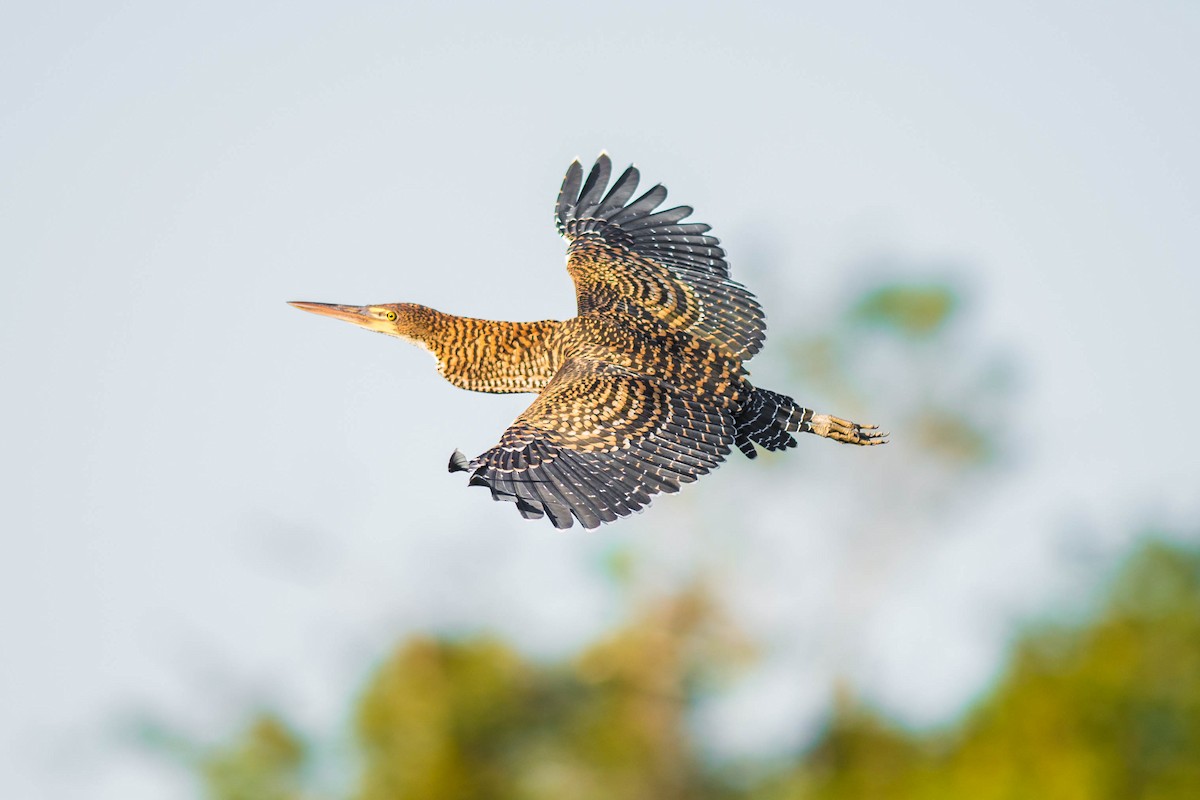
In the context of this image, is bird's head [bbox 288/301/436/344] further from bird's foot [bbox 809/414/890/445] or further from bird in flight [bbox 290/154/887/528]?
bird's foot [bbox 809/414/890/445]

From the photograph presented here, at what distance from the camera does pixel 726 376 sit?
50.6 ft

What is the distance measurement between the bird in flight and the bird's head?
0.5 inches

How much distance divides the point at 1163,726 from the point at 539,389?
23.4 meters

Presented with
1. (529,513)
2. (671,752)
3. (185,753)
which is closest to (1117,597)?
(671,752)

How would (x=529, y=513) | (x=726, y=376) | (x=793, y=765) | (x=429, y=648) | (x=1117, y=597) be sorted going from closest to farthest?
1. (x=529, y=513)
2. (x=726, y=376)
3. (x=429, y=648)
4. (x=793, y=765)
5. (x=1117, y=597)

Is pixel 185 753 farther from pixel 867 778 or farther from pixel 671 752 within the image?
pixel 867 778

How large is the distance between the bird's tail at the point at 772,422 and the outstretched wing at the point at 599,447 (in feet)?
0.84

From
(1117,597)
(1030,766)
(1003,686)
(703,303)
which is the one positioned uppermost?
(1117,597)

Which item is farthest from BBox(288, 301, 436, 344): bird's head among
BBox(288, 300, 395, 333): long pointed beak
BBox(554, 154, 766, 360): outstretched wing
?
BBox(554, 154, 766, 360): outstretched wing

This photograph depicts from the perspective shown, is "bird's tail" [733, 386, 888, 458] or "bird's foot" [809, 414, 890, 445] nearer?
"bird's tail" [733, 386, 888, 458]

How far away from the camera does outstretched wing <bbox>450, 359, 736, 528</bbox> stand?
13.8 m

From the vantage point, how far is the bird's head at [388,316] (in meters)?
17.1

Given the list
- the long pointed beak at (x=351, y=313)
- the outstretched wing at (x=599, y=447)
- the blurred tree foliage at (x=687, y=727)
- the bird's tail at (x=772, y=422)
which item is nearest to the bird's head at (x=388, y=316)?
the long pointed beak at (x=351, y=313)

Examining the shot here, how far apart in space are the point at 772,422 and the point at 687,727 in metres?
21.8
